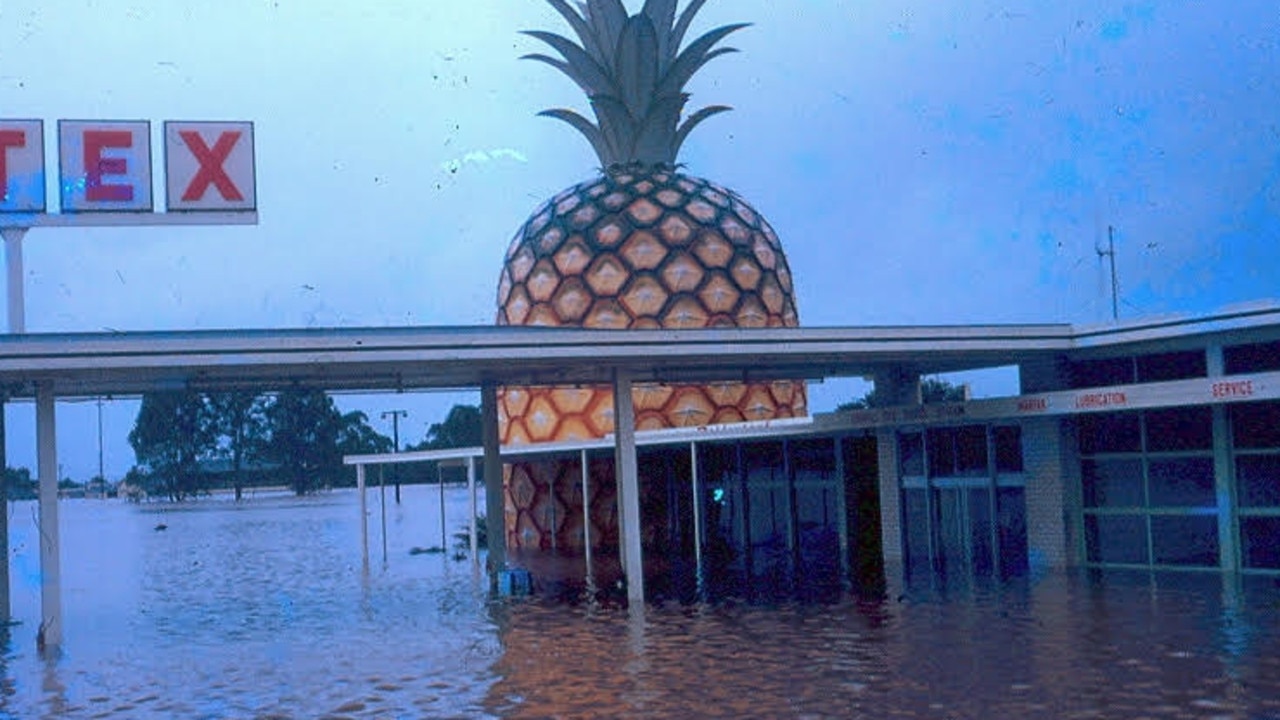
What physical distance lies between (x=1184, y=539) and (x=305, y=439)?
13441 cm

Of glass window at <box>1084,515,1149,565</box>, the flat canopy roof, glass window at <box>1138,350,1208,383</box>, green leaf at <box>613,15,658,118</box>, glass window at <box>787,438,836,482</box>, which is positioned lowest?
glass window at <box>1084,515,1149,565</box>

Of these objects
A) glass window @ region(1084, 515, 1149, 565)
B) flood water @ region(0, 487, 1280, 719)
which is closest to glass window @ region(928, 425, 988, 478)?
glass window @ region(1084, 515, 1149, 565)

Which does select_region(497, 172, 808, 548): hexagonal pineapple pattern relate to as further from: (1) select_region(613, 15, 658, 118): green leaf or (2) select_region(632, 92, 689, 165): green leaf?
(1) select_region(613, 15, 658, 118): green leaf

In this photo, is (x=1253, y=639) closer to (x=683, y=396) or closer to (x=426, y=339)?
(x=426, y=339)

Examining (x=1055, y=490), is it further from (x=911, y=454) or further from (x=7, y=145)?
(x=7, y=145)

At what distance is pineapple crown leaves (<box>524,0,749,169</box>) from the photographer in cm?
3747

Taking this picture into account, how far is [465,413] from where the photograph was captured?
6211 inches

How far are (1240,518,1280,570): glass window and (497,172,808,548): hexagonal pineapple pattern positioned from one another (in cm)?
1686

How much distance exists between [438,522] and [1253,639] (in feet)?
184

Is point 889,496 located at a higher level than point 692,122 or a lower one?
lower

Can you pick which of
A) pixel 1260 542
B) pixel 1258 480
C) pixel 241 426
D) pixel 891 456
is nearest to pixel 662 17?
pixel 891 456

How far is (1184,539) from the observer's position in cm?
2444

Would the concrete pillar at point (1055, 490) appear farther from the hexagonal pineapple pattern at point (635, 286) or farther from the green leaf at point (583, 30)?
the green leaf at point (583, 30)

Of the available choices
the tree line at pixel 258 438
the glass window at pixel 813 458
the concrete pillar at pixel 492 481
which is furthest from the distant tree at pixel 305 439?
the concrete pillar at pixel 492 481
